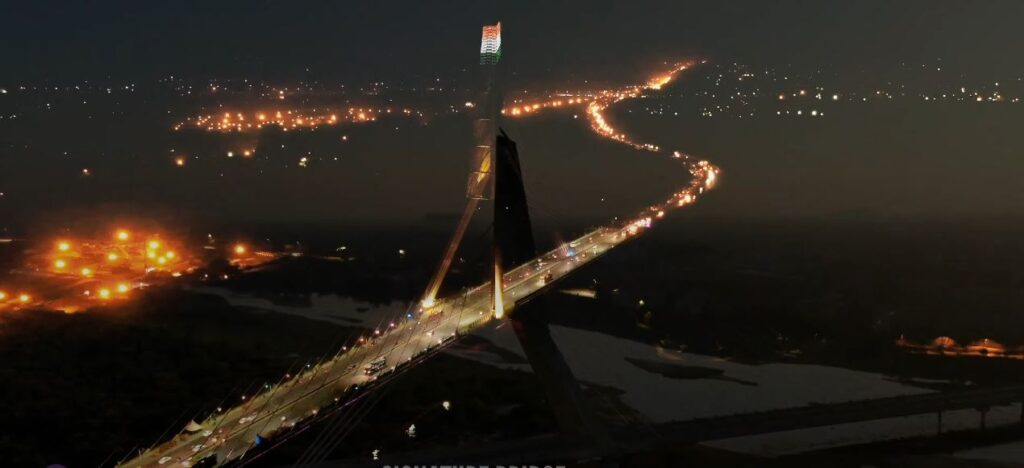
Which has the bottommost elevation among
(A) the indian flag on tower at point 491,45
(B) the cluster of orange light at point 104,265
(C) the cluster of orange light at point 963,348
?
(C) the cluster of orange light at point 963,348

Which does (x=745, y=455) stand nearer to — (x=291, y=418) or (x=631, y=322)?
(x=291, y=418)

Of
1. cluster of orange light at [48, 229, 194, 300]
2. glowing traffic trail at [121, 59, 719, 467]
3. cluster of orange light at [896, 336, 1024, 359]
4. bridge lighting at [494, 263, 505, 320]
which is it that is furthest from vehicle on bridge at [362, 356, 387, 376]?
cluster of orange light at [896, 336, 1024, 359]

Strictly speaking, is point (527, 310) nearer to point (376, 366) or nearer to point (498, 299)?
point (498, 299)

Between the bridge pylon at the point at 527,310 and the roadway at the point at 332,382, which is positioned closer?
the roadway at the point at 332,382

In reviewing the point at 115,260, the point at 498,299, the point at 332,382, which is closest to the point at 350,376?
the point at 332,382

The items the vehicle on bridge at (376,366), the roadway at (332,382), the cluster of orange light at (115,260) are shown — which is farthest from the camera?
the cluster of orange light at (115,260)

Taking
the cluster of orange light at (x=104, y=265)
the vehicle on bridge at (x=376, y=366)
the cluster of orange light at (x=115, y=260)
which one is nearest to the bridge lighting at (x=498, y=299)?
the vehicle on bridge at (x=376, y=366)

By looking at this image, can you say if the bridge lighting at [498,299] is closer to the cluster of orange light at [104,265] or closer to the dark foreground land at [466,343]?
the dark foreground land at [466,343]

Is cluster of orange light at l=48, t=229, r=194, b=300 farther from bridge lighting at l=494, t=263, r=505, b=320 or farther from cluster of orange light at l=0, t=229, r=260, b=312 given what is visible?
bridge lighting at l=494, t=263, r=505, b=320
